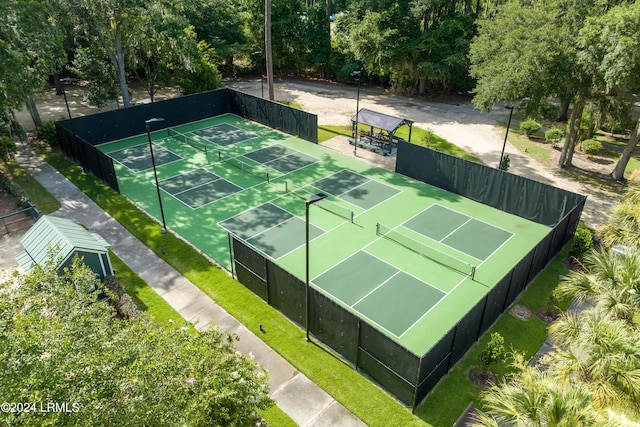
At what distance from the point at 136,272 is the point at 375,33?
92.8ft

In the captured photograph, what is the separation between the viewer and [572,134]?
83.4 ft

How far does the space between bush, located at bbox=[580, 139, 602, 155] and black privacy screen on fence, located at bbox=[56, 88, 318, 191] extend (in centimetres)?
1652

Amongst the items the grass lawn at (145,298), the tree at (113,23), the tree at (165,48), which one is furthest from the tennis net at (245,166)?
the tree at (113,23)

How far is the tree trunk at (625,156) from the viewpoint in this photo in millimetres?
23131

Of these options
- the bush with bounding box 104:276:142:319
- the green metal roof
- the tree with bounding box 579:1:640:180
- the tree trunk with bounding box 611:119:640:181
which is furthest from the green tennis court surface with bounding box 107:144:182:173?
the tree trunk with bounding box 611:119:640:181

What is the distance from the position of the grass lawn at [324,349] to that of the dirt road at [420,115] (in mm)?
8311

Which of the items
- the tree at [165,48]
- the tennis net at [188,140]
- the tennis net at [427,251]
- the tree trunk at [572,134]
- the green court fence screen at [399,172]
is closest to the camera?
the green court fence screen at [399,172]

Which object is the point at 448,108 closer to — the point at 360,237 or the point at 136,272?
the point at 360,237

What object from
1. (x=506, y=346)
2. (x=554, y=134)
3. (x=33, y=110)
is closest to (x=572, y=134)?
(x=554, y=134)

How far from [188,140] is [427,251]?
1840 cm

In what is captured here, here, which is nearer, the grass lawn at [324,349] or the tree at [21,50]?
the grass lawn at [324,349]

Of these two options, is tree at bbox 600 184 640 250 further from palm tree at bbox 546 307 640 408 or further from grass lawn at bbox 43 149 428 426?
grass lawn at bbox 43 149 428 426

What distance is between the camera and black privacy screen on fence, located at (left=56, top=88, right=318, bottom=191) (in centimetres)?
2504

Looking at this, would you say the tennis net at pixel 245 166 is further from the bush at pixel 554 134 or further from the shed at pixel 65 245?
the bush at pixel 554 134
